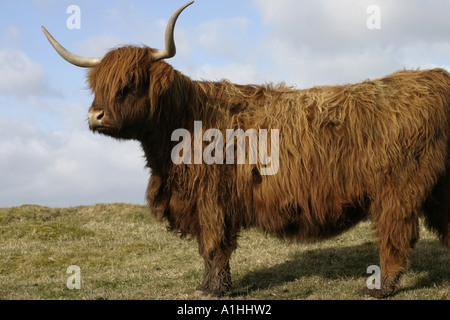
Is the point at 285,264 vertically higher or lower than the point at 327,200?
lower

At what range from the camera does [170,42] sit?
16.5 feet

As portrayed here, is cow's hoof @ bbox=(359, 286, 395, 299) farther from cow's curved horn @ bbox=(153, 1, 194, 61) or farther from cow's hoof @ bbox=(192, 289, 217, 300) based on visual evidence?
cow's curved horn @ bbox=(153, 1, 194, 61)

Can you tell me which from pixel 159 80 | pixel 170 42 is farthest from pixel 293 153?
pixel 170 42

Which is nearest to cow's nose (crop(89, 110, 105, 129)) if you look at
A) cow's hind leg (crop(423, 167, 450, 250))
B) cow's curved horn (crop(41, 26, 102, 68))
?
cow's curved horn (crop(41, 26, 102, 68))

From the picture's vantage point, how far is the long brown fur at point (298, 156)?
16.1ft

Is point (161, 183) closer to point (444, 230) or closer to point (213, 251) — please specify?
point (213, 251)

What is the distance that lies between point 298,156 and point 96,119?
2002 millimetres

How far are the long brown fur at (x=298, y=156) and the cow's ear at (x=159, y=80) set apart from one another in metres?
0.01

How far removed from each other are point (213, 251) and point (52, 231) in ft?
21.6

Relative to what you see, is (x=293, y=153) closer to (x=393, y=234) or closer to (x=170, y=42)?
(x=393, y=234)

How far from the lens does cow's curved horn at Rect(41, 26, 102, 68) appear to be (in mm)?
5305

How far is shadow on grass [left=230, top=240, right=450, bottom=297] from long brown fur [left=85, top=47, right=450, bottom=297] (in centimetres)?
82
